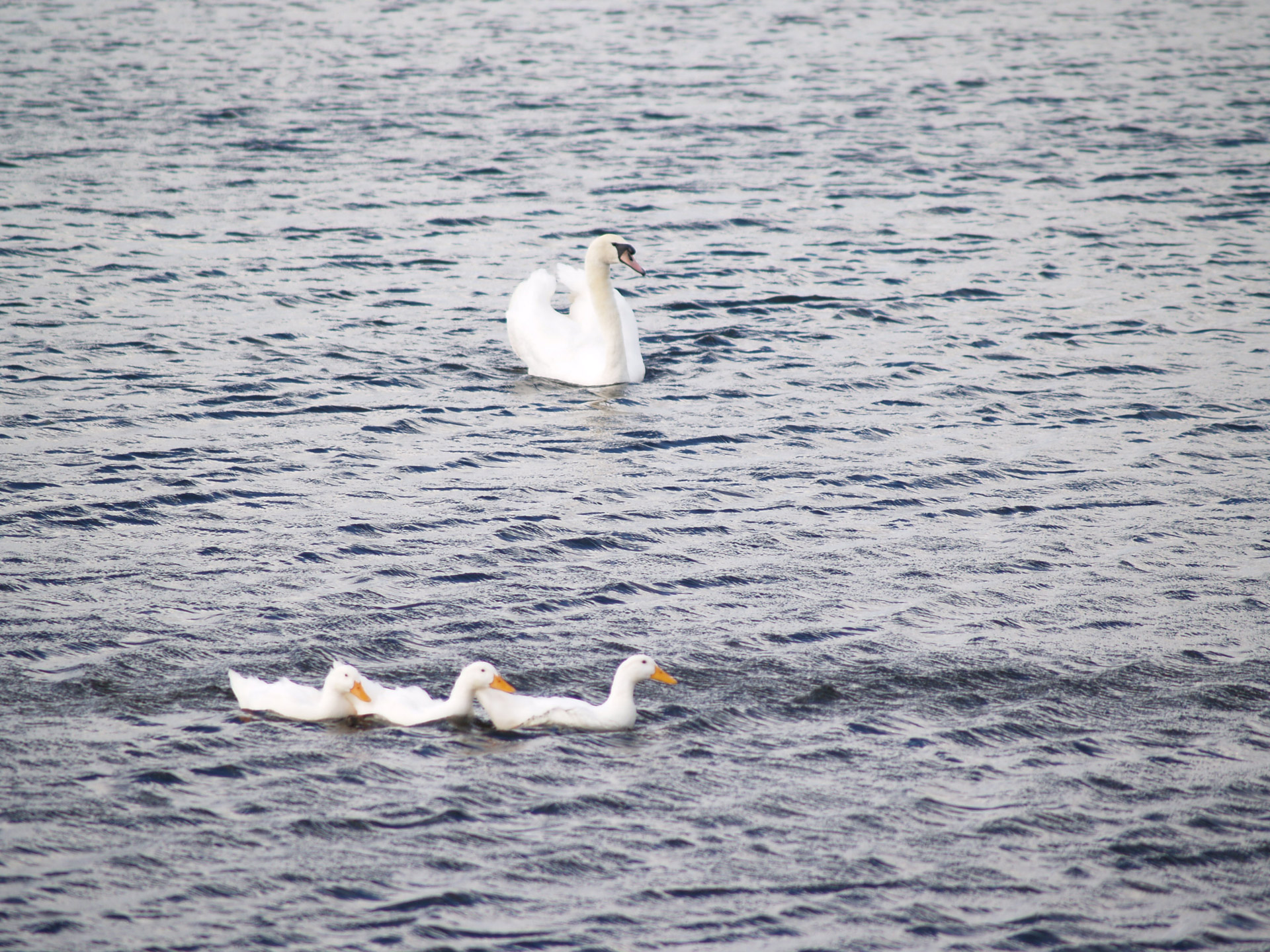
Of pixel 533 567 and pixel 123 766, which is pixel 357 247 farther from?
pixel 123 766

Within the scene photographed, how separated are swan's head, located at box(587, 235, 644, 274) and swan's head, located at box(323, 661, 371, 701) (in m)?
8.71

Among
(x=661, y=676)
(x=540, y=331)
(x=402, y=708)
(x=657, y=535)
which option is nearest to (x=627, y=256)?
(x=540, y=331)

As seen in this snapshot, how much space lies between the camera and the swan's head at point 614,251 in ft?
55.8

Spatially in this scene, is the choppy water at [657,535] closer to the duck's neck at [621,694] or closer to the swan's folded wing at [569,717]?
the swan's folded wing at [569,717]

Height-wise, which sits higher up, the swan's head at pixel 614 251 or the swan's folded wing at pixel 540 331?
the swan's head at pixel 614 251

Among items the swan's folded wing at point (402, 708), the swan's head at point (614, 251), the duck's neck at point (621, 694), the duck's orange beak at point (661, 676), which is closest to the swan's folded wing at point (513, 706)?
the duck's neck at point (621, 694)

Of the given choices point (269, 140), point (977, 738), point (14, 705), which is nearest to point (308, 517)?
point (14, 705)

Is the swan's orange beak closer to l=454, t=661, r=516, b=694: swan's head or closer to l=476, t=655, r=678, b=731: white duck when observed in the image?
l=476, t=655, r=678, b=731: white duck

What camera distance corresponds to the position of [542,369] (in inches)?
677

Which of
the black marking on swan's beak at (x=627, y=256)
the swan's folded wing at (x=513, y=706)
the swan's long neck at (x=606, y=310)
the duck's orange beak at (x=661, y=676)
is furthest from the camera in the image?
the black marking on swan's beak at (x=627, y=256)

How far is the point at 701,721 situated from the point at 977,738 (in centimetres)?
178

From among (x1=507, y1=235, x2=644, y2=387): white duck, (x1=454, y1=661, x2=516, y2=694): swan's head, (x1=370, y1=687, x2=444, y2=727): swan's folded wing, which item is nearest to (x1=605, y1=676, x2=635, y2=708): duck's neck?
(x1=454, y1=661, x2=516, y2=694): swan's head

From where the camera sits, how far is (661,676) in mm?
9500

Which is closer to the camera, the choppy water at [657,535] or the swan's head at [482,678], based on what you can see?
the choppy water at [657,535]
